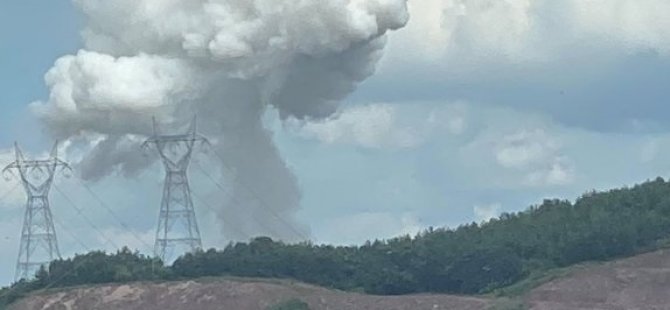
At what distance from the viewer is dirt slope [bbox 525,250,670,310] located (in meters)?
125

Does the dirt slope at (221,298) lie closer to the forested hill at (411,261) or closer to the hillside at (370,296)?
the hillside at (370,296)

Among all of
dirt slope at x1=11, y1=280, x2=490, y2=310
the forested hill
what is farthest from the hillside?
the forested hill

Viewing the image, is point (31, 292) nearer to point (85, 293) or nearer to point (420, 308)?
point (85, 293)

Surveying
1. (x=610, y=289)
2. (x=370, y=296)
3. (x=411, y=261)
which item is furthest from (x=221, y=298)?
(x=610, y=289)

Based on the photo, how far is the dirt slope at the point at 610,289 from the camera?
125 meters

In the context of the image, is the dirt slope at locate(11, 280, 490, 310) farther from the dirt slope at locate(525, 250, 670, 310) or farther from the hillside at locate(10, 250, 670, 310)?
the dirt slope at locate(525, 250, 670, 310)

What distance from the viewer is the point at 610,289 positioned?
12781 centimetres

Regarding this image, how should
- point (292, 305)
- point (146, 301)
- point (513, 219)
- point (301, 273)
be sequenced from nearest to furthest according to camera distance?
point (292, 305), point (146, 301), point (301, 273), point (513, 219)

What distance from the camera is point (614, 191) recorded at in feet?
509

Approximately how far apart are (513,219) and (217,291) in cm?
3388

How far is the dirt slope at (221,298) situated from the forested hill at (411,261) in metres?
4.35

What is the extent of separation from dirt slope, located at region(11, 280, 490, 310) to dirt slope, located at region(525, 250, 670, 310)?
16.8 ft

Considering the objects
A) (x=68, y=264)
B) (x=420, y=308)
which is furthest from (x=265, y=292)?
(x=68, y=264)

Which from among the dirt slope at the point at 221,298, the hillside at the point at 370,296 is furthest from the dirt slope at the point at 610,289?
the dirt slope at the point at 221,298
